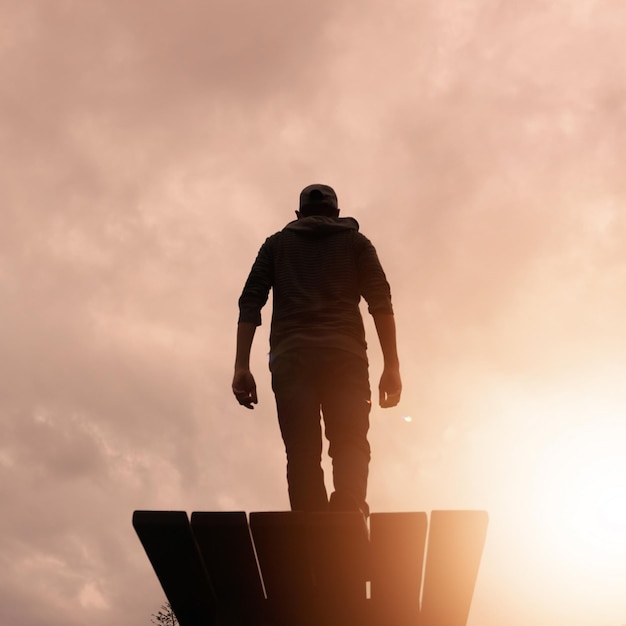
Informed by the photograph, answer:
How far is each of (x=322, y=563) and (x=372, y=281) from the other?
2.45 m

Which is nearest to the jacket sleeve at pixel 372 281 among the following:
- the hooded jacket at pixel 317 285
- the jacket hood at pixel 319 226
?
the hooded jacket at pixel 317 285

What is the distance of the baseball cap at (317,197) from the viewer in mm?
6371

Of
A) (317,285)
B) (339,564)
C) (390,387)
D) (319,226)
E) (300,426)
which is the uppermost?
(319,226)

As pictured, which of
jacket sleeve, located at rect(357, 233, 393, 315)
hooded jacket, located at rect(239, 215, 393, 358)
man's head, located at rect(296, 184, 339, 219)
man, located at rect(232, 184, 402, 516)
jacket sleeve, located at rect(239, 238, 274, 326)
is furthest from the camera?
man's head, located at rect(296, 184, 339, 219)

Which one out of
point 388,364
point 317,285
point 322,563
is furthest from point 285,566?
point 317,285

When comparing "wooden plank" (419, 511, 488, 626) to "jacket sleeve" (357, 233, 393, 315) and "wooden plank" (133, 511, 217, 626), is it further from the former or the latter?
"jacket sleeve" (357, 233, 393, 315)

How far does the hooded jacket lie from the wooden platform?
1.84m

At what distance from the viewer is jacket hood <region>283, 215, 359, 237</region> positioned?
6.07 metres

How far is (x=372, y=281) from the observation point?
230 inches

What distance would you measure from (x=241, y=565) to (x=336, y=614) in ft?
1.86

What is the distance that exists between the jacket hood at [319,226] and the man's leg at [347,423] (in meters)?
1.09

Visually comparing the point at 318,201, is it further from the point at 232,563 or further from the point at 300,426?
the point at 232,563

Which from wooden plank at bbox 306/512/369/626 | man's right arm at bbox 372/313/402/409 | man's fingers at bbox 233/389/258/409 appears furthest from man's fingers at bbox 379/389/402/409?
wooden plank at bbox 306/512/369/626

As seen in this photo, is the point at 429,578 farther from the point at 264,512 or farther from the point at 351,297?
the point at 351,297
